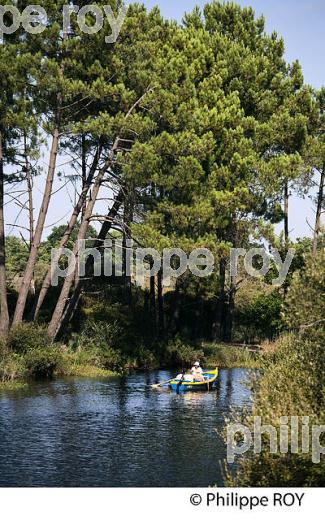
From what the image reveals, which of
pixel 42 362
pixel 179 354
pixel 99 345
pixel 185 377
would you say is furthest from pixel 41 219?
pixel 179 354

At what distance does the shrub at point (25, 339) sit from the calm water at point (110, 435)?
2.32 m

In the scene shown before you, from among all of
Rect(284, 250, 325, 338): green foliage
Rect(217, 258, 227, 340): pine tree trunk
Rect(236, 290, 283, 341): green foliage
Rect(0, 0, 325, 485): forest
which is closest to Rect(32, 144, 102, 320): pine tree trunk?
Rect(0, 0, 325, 485): forest

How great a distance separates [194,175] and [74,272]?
8847 mm

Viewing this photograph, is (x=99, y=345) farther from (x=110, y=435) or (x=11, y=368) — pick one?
(x=110, y=435)

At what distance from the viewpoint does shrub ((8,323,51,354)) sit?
38.7 metres

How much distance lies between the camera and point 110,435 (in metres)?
26.9

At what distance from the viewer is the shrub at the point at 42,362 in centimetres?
3797

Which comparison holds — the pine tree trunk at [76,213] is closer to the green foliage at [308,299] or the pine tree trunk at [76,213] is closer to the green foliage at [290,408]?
the green foliage at [290,408]

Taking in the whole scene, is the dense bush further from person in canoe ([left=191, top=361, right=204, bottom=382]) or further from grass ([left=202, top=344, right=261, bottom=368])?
grass ([left=202, top=344, right=261, bottom=368])

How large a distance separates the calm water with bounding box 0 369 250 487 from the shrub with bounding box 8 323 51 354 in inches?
91.4

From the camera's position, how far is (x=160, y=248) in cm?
3975

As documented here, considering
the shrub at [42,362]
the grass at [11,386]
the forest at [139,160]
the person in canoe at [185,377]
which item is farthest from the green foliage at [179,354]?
the grass at [11,386]
